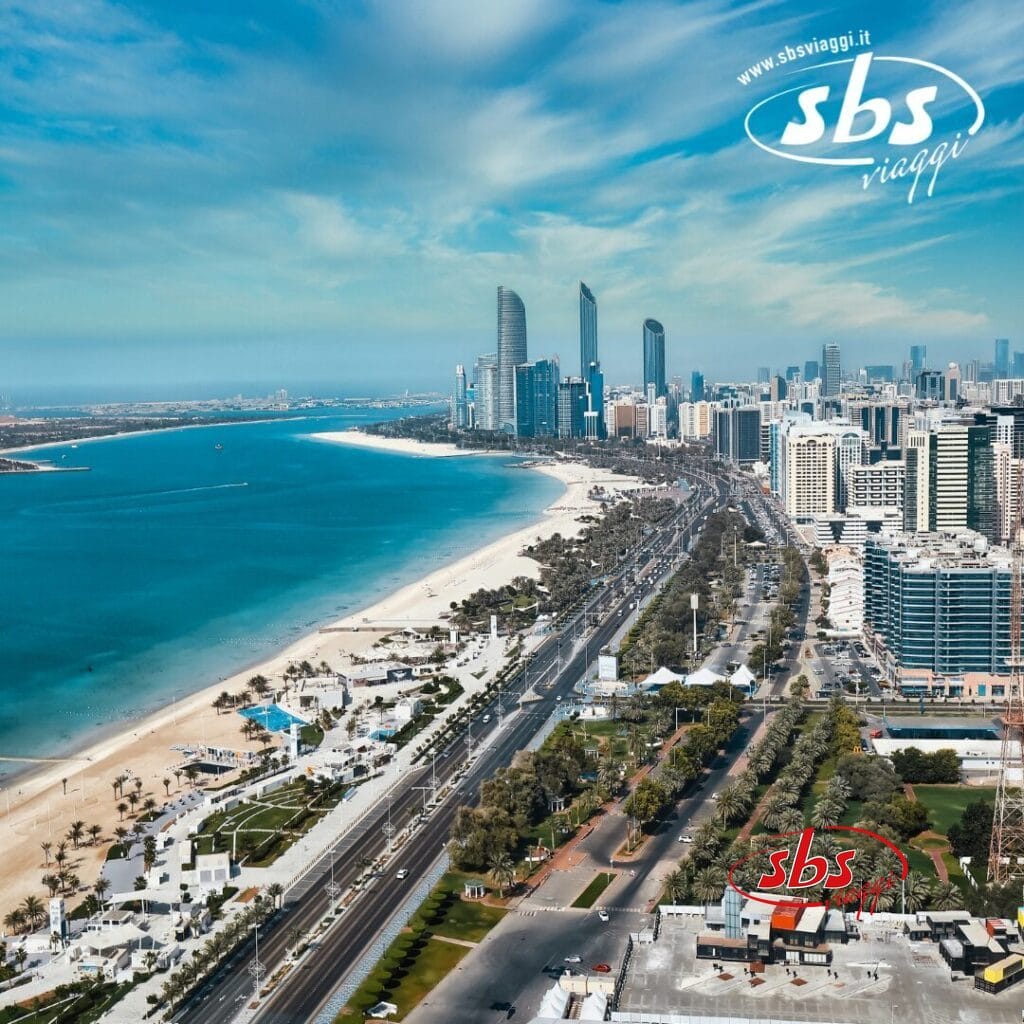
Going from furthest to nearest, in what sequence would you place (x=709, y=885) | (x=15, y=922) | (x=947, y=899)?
(x=15, y=922) < (x=709, y=885) < (x=947, y=899)

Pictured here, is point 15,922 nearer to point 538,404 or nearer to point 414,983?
point 414,983

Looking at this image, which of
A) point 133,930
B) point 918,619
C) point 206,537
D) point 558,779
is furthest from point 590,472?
point 133,930

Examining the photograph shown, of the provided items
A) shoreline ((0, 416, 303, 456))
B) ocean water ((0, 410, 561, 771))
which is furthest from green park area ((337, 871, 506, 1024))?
shoreline ((0, 416, 303, 456))

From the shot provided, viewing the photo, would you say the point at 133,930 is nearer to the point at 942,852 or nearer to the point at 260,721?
the point at 260,721

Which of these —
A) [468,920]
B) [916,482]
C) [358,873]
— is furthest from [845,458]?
[468,920]

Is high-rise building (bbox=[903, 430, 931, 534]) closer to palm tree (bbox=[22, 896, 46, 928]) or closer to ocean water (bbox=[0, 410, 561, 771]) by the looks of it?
ocean water (bbox=[0, 410, 561, 771])

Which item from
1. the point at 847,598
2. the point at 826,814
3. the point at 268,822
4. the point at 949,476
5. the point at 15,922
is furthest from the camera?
the point at 949,476
